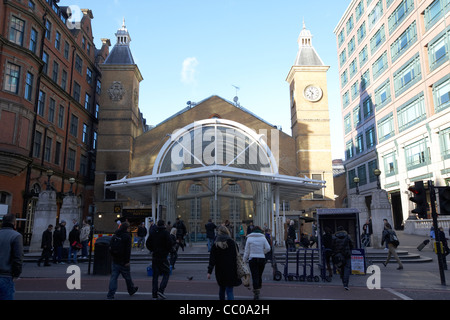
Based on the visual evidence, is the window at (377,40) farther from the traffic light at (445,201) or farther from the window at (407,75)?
the traffic light at (445,201)

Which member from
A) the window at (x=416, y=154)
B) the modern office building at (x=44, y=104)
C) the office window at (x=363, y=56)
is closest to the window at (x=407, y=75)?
the window at (x=416, y=154)

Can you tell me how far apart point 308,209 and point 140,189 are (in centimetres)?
1896

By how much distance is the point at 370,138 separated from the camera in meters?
41.8

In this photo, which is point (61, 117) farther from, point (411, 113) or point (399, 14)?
point (399, 14)

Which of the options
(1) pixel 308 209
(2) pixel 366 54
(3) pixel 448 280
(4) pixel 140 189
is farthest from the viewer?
(2) pixel 366 54

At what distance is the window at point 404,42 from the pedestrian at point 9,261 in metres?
36.2

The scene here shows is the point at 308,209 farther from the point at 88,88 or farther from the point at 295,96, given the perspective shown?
the point at 88,88

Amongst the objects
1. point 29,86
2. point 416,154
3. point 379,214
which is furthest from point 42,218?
point 416,154

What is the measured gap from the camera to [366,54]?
42.2 m

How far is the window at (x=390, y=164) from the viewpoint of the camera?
36.0 m

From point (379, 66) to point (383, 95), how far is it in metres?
3.61
